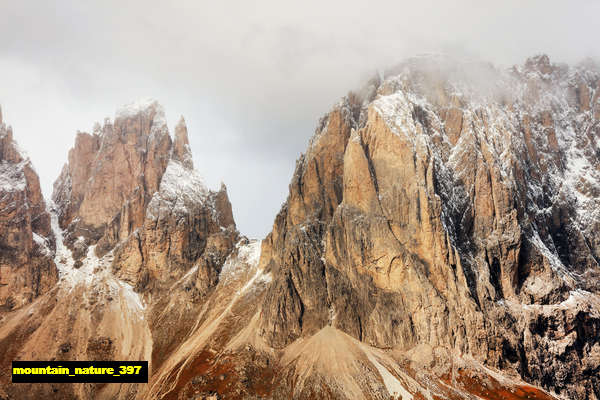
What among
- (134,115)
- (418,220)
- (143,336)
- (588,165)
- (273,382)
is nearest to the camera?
(273,382)

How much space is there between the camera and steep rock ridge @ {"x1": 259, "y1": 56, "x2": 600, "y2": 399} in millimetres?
85562

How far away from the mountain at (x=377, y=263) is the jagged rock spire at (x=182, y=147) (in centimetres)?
827

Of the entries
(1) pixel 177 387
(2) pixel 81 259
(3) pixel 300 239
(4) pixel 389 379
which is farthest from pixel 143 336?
(4) pixel 389 379

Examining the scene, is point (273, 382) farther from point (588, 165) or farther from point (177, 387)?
point (588, 165)

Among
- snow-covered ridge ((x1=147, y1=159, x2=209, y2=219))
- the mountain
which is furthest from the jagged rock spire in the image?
the mountain

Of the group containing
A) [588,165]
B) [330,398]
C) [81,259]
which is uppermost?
[588,165]

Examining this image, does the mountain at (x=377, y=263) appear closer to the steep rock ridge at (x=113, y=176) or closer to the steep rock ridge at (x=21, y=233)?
the steep rock ridge at (x=113, y=176)

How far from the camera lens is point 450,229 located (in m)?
93.6

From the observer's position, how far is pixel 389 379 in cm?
7944

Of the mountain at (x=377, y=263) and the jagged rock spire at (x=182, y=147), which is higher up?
the jagged rock spire at (x=182, y=147)

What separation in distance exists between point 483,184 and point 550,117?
161ft

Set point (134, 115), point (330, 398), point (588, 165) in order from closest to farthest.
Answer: point (330, 398) → point (588, 165) → point (134, 115)

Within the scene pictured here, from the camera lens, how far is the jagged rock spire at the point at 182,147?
14962 cm

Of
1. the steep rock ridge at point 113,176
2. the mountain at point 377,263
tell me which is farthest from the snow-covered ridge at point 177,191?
the steep rock ridge at point 113,176
